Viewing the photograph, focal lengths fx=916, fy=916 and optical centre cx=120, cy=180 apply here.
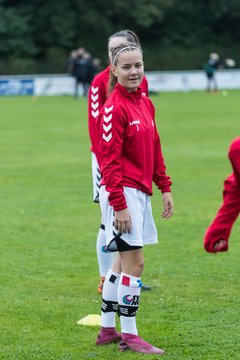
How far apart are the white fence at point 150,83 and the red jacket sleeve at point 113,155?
39707mm

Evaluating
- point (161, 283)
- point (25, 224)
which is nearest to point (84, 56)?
point (25, 224)

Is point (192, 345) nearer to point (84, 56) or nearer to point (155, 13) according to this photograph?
point (84, 56)

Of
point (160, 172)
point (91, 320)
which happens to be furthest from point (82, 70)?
point (160, 172)

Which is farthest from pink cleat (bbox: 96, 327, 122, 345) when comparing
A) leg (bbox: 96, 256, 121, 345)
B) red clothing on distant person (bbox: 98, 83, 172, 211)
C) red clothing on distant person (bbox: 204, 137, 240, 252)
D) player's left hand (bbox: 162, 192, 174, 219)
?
red clothing on distant person (bbox: 204, 137, 240, 252)

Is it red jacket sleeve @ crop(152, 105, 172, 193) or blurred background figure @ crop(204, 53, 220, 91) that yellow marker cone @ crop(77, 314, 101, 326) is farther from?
blurred background figure @ crop(204, 53, 220, 91)

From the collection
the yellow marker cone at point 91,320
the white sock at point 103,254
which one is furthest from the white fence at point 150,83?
the yellow marker cone at point 91,320

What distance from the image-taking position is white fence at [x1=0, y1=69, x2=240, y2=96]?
46250 millimetres

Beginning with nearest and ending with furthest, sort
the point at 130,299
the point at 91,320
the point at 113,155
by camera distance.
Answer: the point at 113,155, the point at 130,299, the point at 91,320

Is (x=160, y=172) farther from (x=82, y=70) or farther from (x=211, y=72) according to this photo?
(x=211, y=72)

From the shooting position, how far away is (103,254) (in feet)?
25.1

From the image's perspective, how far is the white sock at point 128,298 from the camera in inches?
235

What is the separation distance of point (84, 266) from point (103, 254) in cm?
133

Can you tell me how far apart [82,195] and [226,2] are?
58712 mm

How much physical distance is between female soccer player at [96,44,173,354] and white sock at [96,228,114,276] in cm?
140
